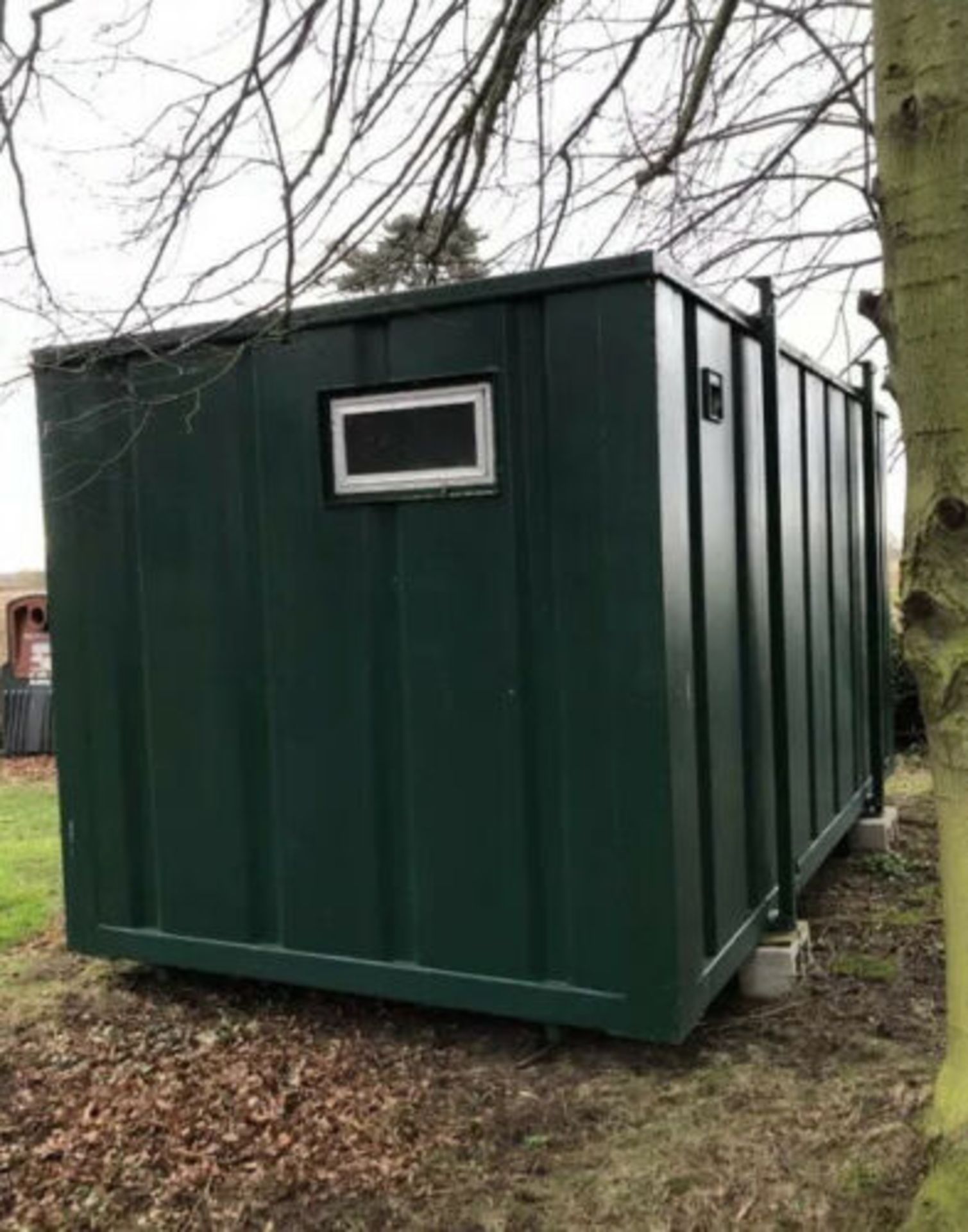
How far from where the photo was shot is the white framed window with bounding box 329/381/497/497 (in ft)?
11.9

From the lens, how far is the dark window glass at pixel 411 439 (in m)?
3.64

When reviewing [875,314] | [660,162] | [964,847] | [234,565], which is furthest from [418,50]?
[964,847]

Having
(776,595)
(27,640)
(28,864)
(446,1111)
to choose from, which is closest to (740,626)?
(776,595)

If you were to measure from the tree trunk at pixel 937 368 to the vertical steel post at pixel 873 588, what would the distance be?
408 centimetres

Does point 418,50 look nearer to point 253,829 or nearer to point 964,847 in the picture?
point 253,829

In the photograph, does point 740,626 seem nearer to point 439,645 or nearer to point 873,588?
point 439,645

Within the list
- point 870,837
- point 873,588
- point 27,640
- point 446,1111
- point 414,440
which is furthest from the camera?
point 27,640

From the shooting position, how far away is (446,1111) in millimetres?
3406

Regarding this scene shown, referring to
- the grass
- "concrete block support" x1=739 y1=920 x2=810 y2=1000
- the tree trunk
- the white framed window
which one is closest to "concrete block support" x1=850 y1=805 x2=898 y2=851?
"concrete block support" x1=739 y1=920 x2=810 y2=1000

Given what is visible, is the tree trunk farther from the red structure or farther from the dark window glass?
the red structure

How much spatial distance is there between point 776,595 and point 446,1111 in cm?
208

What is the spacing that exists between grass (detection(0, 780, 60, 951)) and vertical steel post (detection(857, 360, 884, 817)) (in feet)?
13.3

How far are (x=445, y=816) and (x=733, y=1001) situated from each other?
1210 mm

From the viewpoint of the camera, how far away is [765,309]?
4.39m
